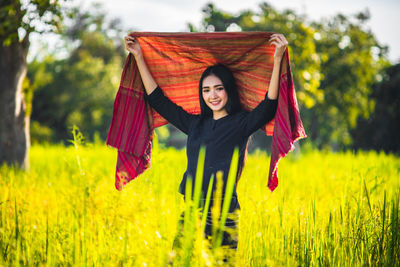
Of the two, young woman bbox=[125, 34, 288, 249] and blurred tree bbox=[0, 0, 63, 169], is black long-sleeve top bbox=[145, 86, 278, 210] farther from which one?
blurred tree bbox=[0, 0, 63, 169]

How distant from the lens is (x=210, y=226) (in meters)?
2.14

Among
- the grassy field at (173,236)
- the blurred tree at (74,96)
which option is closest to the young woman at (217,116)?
the grassy field at (173,236)

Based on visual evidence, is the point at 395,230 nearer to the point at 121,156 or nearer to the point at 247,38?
the point at 247,38

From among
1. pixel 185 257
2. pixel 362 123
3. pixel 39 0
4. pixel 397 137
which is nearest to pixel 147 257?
pixel 185 257

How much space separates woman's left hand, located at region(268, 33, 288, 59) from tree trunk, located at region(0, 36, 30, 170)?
4591 mm

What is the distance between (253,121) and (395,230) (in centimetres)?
112

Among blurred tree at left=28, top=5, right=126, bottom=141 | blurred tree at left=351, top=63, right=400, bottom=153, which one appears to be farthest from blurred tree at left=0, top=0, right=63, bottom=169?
blurred tree at left=351, top=63, right=400, bottom=153

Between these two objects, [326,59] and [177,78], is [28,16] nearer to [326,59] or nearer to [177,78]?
[177,78]

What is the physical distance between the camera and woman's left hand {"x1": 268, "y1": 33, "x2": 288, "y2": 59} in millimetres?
2207

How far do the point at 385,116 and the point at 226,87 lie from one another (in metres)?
18.1

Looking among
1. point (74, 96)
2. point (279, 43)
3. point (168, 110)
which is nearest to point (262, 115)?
point (279, 43)

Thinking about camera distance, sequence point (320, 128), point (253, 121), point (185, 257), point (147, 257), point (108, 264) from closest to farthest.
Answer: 1. point (185, 257)
2. point (147, 257)
3. point (108, 264)
4. point (253, 121)
5. point (320, 128)

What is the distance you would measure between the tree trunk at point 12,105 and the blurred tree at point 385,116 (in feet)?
51.8

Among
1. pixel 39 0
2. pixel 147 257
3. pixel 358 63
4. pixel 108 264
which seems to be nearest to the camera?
pixel 147 257
